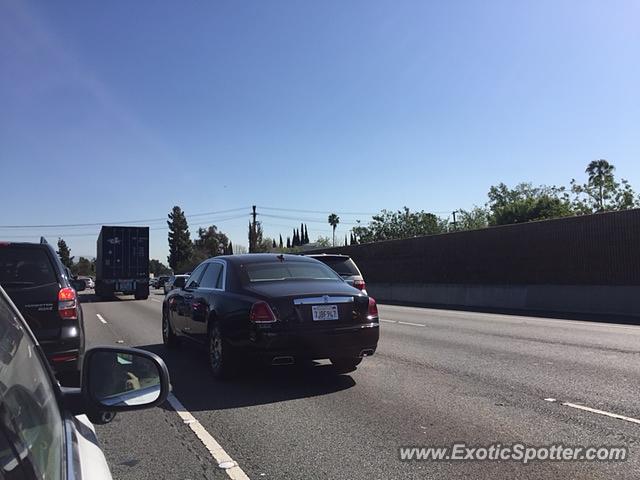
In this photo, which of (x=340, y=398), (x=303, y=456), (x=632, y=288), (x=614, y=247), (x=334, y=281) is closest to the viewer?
(x=303, y=456)

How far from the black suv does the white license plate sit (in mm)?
2775

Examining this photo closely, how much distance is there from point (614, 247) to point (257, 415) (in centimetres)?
1785

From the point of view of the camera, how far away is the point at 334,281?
7.85 m

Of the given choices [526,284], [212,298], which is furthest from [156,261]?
[212,298]

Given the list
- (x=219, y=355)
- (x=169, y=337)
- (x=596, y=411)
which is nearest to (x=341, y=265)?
(x=169, y=337)

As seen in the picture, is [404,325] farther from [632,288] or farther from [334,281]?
[632,288]

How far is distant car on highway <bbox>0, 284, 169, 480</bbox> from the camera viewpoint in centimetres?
157

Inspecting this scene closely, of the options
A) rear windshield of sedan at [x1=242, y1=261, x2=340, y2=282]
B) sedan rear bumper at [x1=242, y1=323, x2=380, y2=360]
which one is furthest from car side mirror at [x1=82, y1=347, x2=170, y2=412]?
rear windshield of sedan at [x1=242, y1=261, x2=340, y2=282]

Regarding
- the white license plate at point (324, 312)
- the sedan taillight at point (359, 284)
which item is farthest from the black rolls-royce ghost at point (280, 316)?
the sedan taillight at point (359, 284)

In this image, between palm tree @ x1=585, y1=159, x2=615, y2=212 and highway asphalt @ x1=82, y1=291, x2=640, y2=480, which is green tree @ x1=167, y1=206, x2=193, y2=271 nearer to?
palm tree @ x1=585, y1=159, x2=615, y2=212

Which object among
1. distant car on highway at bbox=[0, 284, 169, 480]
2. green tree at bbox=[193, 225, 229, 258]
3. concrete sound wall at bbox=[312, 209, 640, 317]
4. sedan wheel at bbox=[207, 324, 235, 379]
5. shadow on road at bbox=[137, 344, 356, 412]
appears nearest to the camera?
distant car on highway at bbox=[0, 284, 169, 480]

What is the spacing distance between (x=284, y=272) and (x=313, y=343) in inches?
58.0

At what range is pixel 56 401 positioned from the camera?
212 cm

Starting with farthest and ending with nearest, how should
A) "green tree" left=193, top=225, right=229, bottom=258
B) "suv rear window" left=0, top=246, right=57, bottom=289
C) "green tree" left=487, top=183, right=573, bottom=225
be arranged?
"green tree" left=193, top=225, right=229, bottom=258, "green tree" left=487, top=183, right=573, bottom=225, "suv rear window" left=0, top=246, right=57, bottom=289
